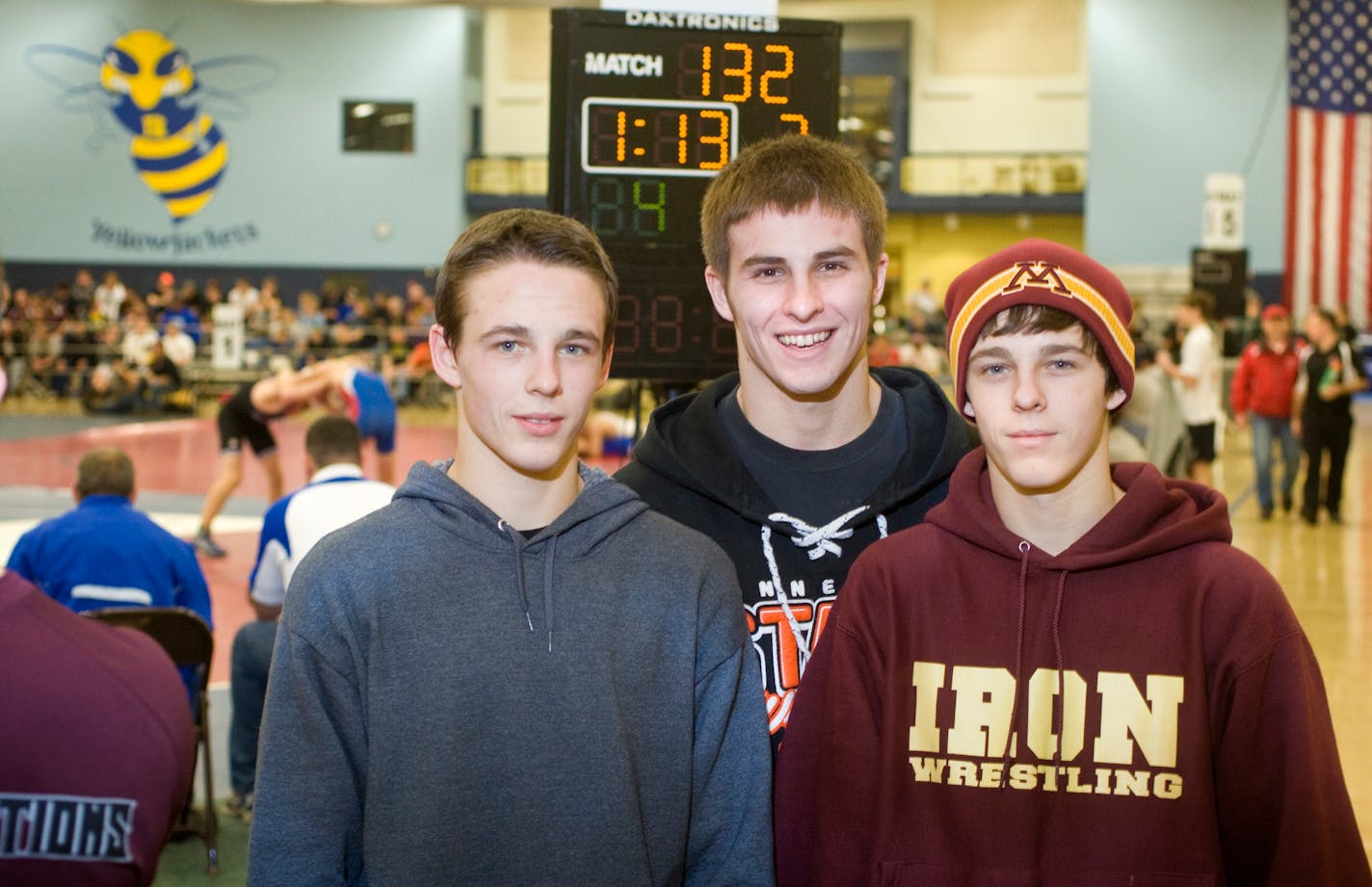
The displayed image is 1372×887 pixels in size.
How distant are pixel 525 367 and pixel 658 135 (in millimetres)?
2572

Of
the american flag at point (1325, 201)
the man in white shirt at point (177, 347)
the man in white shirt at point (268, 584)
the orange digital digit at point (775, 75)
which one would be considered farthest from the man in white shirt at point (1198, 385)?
the man in white shirt at point (177, 347)

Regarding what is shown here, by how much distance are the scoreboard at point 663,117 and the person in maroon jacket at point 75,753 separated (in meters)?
3.13

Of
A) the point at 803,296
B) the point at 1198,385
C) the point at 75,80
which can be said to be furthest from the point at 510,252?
the point at 75,80

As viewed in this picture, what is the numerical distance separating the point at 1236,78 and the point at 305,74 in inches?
762

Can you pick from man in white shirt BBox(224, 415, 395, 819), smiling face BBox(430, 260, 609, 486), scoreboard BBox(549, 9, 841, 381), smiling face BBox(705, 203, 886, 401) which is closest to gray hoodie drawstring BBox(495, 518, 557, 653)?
smiling face BBox(430, 260, 609, 486)

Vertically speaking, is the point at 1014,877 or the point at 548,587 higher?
the point at 548,587

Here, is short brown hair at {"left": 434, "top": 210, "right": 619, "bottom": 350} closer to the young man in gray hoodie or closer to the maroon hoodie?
the young man in gray hoodie

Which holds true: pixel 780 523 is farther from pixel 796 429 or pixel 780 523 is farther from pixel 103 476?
pixel 103 476

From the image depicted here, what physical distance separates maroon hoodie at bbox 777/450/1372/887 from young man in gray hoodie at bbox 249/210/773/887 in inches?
6.5

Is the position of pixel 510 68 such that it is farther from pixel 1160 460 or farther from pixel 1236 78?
pixel 1160 460

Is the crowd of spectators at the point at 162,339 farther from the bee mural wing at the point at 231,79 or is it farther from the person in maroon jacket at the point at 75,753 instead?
the person in maroon jacket at the point at 75,753

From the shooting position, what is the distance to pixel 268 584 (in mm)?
5750

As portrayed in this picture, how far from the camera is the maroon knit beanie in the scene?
224cm

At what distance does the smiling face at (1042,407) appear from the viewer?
2.24 meters
